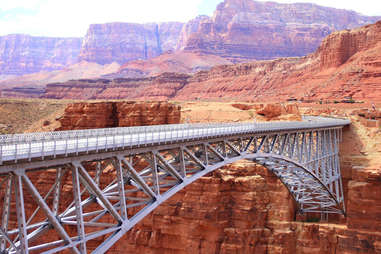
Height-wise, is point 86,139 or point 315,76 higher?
point 86,139

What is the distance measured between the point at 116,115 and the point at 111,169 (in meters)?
8.83

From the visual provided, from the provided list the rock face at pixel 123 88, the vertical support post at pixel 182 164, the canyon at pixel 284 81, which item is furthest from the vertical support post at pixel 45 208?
the rock face at pixel 123 88

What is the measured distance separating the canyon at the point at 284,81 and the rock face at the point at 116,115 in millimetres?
44560

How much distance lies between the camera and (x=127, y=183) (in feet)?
74.6

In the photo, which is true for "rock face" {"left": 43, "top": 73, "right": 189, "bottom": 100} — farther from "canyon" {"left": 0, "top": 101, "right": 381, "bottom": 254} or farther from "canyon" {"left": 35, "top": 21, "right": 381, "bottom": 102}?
"canyon" {"left": 0, "top": 101, "right": 381, "bottom": 254}

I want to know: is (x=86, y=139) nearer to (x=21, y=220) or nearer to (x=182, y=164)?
(x=21, y=220)

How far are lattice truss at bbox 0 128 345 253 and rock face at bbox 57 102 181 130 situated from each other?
6.40 meters

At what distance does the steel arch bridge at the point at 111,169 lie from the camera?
1502 centimetres

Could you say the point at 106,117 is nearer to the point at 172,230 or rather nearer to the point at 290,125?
the point at 172,230

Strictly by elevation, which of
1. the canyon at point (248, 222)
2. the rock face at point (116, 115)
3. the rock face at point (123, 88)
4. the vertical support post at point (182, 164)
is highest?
the vertical support post at point (182, 164)

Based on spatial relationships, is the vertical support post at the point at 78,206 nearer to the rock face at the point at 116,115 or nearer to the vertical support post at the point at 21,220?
the vertical support post at the point at 21,220

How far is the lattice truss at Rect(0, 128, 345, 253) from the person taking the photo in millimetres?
15578

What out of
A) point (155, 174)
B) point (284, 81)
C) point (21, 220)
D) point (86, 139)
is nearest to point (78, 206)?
point (21, 220)

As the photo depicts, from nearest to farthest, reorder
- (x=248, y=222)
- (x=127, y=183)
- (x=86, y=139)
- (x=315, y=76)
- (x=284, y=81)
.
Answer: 1. (x=86, y=139)
2. (x=127, y=183)
3. (x=248, y=222)
4. (x=315, y=76)
5. (x=284, y=81)
